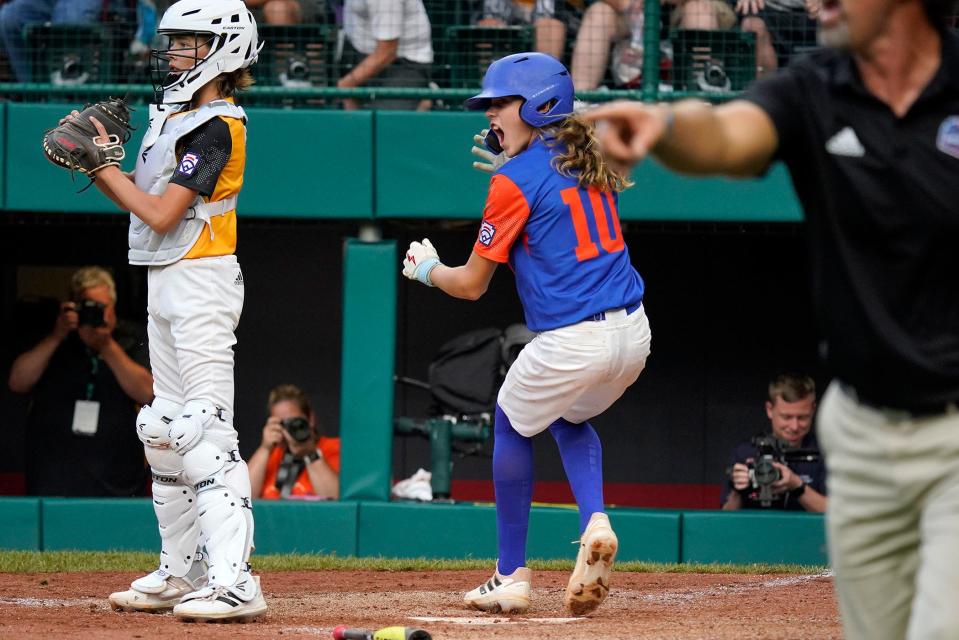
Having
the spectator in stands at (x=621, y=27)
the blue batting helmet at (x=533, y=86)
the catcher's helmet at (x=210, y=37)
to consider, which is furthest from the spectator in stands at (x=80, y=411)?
the blue batting helmet at (x=533, y=86)

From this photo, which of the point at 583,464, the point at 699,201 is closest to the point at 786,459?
the point at 699,201

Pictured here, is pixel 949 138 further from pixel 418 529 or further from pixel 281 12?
pixel 281 12

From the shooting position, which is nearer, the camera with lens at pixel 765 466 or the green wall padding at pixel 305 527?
the camera with lens at pixel 765 466

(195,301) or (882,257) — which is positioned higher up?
(882,257)

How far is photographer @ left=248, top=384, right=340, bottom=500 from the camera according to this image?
8367 millimetres

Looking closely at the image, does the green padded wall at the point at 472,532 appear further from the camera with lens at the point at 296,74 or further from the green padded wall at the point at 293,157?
the camera with lens at the point at 296,74

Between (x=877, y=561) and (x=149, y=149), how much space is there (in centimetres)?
341

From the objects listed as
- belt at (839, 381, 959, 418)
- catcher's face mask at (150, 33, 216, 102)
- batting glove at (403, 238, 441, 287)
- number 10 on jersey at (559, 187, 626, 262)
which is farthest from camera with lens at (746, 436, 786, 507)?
belt at (839, 381, 959, 418)

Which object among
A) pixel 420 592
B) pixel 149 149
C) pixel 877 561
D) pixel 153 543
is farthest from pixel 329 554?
pixel 877 561

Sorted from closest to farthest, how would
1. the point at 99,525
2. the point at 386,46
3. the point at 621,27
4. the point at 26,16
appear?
the point at 99,525
the point at 386,46
the point at 621,27
the point at 26,16

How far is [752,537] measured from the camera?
8008 millimetres

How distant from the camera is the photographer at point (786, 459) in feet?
26.0

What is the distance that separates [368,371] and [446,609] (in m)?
2.78

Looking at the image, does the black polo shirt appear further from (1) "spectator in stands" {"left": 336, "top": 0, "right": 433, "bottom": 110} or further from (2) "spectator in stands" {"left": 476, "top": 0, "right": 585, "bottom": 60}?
(1) "spectator in stands" {"left": 336, "top": 0, "right": 433, "bottom": 110}
